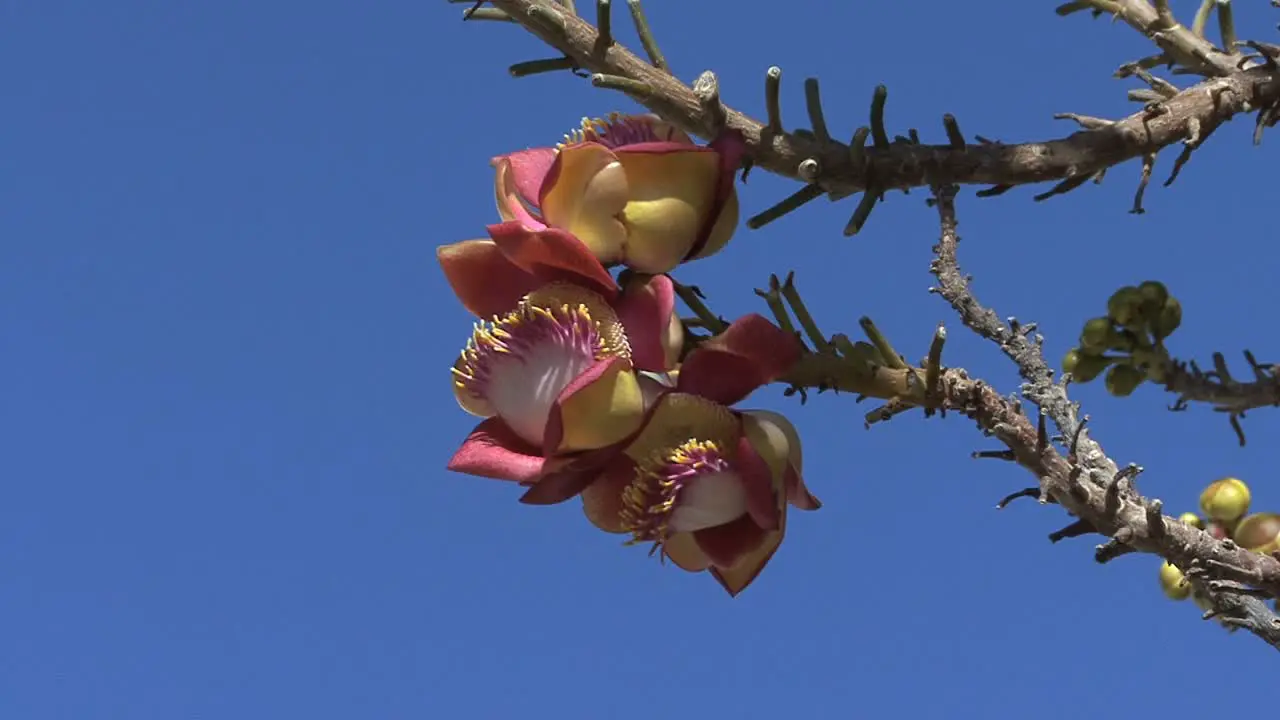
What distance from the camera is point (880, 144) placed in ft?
7.09

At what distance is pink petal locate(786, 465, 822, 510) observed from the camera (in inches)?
79.2

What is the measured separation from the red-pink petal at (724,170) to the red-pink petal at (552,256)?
169 mm

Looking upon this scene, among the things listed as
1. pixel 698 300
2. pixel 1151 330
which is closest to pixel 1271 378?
pixel 1151 330

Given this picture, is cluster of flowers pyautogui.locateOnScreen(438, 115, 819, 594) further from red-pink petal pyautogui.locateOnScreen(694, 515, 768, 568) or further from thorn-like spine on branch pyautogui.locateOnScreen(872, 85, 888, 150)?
thorn-like spine on branch pyautogui.locateOnScreen(872, 85, 888, 150)

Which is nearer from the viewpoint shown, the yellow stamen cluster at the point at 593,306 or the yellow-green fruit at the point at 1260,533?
the yellow stamen cluster at the point at 593,306

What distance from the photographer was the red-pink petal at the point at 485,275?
1988 millimetres

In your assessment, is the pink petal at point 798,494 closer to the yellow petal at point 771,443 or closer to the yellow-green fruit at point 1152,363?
the yellow petal at point 771,443

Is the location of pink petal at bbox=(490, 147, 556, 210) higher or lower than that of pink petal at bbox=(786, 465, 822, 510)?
higher

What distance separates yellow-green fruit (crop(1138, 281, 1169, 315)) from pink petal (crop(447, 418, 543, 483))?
1.49 metres

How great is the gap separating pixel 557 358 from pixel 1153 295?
4.89 feet

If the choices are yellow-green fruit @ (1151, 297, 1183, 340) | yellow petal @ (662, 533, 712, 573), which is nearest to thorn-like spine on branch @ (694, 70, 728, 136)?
yellow petal @ (662, 533, 712, 573)

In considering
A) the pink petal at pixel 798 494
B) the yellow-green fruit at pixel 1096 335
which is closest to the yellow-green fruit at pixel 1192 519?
the yellow-green fruit at pixel 1096 335

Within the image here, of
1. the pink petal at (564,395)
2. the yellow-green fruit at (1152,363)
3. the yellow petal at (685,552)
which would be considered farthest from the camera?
the yellow-green fruit at (1152,363)

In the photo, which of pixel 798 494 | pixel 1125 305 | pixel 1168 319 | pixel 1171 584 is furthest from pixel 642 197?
pixel 1171 584
